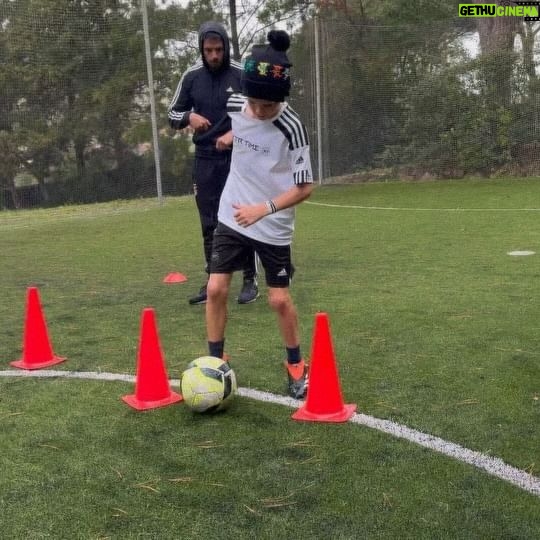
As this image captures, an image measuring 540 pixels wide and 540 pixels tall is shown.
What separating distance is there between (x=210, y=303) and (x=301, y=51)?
54.3ft

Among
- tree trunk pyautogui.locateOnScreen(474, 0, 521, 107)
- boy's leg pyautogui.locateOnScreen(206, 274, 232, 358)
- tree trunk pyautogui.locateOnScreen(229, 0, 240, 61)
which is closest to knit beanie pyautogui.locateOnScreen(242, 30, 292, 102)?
boy's leg pyautogui.locateOnScreen(206, 274, 232, 358)

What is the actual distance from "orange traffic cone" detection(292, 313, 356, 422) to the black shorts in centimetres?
48

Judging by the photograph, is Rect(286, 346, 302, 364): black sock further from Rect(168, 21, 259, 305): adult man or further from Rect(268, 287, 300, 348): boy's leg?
Rect(168, 21, 259, 305): adult man

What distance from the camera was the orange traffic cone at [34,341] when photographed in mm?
4305

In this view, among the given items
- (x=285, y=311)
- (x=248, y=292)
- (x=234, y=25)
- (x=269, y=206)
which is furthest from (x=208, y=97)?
(x=234, y=25)

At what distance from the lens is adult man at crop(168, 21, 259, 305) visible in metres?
5.54

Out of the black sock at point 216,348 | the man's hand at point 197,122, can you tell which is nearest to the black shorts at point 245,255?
the black sock at point 216,348

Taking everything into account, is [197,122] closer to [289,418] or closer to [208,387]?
[208,387]

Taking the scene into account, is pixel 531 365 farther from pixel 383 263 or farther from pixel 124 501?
pixel 383 263

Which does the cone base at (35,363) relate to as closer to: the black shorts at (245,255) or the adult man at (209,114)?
the black shorts at (245,255)

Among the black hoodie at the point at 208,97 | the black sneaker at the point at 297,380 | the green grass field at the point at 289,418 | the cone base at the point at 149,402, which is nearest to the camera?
the green grass field at the point at 289,418

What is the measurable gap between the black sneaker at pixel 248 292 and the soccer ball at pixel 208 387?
2.36 meters

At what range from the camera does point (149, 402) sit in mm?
3572

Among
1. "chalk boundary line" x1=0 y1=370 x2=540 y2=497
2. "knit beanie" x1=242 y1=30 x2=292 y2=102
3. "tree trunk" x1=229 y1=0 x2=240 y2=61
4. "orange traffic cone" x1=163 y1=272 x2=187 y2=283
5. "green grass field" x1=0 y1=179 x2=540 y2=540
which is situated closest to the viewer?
"green grass field" x1=0 y1=179 x2=540 y2=540
